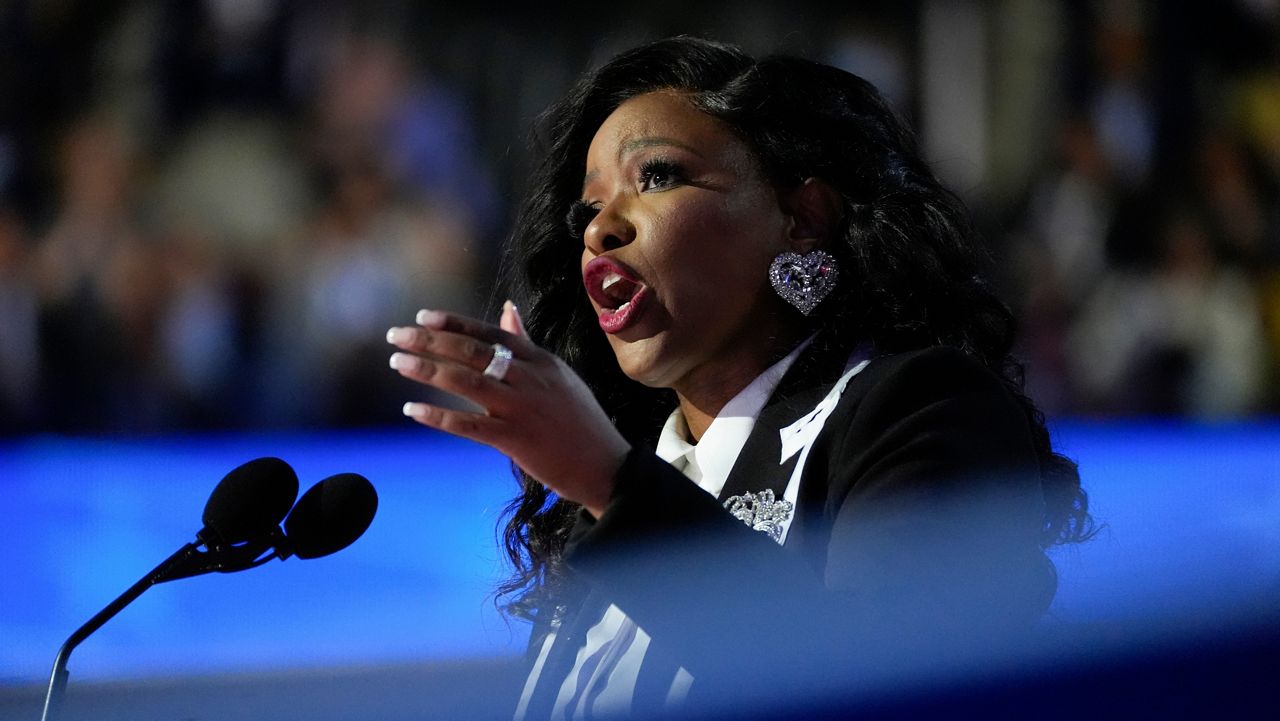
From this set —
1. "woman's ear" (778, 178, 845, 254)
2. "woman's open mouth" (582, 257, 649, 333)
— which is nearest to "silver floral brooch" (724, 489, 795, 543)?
"woman's open mouth" (582, 257, 649, 333)

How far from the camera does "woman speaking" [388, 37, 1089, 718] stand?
1070 mm

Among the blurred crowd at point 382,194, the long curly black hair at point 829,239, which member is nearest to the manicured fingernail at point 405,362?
the long curly black hair at point 829,239

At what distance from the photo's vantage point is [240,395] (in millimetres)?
4445

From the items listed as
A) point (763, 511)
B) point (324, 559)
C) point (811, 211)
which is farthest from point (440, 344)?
point (324, 559)

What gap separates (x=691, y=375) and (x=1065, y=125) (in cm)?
389

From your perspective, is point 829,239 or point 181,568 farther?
point 829,239

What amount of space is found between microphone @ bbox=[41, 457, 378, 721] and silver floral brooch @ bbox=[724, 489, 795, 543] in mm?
377

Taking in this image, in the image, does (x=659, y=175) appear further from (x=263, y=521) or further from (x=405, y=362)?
(x=405, y=362)

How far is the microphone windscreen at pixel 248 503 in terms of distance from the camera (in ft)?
4.47

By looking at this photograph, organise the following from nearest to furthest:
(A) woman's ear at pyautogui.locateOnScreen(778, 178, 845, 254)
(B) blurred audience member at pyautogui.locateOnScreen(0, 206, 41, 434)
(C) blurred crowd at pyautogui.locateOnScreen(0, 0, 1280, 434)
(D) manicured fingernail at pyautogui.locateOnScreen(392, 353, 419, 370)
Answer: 1. (D) manicured fingernail at pyautogui.locateOnScreen(392, 353, 419, 370)
2. (A) woman's ear at pyautogui.locateOnScreen(778, 178, 845, 254)
3. (B) blurred audience member at pyautogui.locateOnScreen(0, 206, 41, 434)
4. (C) blurred crowd at pyautogui.locateOnScreen(0, 0, 1280, 434)

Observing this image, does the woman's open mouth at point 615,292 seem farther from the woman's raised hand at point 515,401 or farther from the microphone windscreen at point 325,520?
the woman's raised hand at point 515,401

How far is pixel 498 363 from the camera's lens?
1.04 m

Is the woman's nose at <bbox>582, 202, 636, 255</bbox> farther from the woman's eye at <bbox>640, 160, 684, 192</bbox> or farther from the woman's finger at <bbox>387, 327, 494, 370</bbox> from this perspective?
the woman's finger at <bbox>387, 327, 494, 370</bbox>

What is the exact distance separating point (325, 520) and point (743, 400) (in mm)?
512
